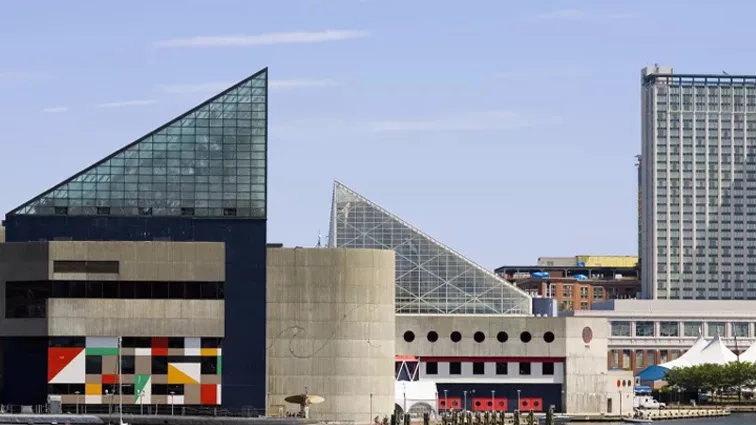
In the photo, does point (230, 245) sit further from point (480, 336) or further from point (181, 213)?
point (480, 336)

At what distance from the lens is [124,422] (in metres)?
150

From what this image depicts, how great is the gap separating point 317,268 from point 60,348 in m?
21.5

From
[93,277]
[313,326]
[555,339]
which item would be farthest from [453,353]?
[93,277]

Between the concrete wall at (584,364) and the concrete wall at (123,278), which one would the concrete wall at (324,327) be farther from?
the concrete wall at (584,364)

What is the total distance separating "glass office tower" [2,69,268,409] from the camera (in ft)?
513

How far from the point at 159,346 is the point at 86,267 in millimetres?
8384

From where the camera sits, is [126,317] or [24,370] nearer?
[126,317]

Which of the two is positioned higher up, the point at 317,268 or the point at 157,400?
the point at 317,268

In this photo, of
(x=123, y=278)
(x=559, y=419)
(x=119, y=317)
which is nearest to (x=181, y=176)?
(x=123, y=278)

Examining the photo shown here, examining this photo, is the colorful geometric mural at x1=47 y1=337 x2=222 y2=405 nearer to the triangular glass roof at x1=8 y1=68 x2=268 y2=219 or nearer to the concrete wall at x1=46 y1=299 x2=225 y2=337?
the concrete wall at x1=46 y1=299 x2=225 y2=337

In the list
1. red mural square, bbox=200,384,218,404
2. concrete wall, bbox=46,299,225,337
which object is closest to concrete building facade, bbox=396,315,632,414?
red mural square, bbox=200,384,218,404

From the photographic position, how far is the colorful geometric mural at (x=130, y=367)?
15550 centimetres

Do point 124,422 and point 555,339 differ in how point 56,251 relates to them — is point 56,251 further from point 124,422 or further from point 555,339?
point 555,339

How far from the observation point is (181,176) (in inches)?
6176
